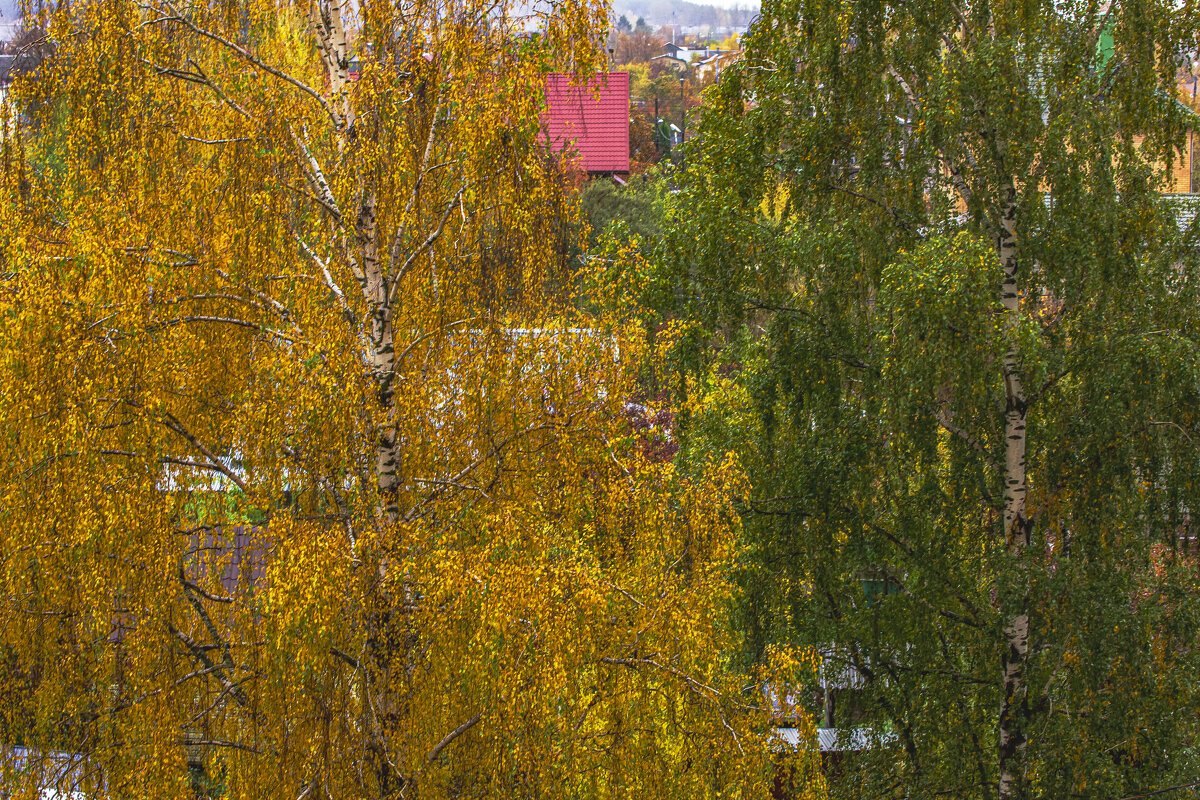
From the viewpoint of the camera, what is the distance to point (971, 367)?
7871mm

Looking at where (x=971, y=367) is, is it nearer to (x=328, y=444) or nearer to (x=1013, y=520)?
(x=1013, y=520)

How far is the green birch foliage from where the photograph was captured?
26.5ft

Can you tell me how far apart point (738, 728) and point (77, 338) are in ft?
15.0

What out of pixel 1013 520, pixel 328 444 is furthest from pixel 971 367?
pixel 328 444

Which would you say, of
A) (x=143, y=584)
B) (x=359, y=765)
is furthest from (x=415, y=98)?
(x=359, y=765)

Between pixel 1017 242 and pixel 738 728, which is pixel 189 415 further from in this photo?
pixel 1017 242

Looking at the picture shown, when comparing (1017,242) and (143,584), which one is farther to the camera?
(1017,242)

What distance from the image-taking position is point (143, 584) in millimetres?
6027

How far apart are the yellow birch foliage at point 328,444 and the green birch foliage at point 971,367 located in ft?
7.88

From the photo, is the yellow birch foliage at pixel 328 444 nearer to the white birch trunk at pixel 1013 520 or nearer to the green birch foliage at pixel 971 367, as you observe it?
the green birch foliage at pixel 971 367

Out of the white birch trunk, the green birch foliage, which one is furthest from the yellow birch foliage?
the white birch trunk

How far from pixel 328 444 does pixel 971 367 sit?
184 inches

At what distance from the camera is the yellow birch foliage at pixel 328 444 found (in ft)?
19.4

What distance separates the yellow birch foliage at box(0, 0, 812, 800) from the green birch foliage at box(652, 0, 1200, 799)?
2.40m
